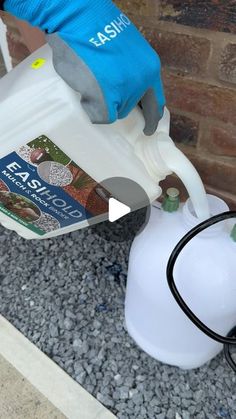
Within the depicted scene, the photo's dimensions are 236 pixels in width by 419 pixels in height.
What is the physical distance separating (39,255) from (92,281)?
0.55 ft

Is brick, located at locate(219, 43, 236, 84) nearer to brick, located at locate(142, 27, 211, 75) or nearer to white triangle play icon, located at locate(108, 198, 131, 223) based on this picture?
brick, located at locate(142, 27, 211, 75)

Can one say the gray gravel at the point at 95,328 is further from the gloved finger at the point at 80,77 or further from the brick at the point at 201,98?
the gloved finger at the point at 80,77

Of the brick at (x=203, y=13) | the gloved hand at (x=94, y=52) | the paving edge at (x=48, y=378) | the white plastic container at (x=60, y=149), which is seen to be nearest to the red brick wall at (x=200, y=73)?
the brick at (x=203, y=13)

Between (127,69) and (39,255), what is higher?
(127,69)

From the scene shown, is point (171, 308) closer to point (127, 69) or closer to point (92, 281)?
point (92, 281)

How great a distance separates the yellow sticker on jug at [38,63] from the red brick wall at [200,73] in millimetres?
265

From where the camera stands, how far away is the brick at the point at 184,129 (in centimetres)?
105

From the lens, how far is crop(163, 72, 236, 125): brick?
0.96 metres

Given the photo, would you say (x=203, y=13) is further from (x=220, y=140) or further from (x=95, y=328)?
(x=95, y=328)

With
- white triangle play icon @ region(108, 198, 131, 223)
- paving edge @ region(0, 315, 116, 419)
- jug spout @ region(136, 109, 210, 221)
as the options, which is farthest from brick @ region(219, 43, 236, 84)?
paving edge @ region(0, 315, 116, 419)

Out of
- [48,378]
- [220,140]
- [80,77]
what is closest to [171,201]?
[220,140]

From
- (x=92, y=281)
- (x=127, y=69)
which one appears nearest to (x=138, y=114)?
(x=127, y=69)

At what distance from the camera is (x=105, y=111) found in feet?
2.19

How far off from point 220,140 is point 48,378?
64cm
